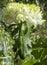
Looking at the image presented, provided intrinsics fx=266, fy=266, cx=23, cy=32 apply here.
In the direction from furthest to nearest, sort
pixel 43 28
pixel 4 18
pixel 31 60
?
pixel 43 28
pixel 4 18
pixel 31 60

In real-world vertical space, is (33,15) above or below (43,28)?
above

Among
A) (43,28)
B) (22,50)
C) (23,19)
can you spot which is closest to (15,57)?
(22,50)

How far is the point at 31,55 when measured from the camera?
3.19 feet

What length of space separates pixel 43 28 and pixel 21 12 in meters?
1.72

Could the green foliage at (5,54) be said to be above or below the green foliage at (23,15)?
below

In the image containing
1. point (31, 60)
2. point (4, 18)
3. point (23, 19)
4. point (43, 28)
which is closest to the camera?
point (31, 60)

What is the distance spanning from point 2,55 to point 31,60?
0.47 feet

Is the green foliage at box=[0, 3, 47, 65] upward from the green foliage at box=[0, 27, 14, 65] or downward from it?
upward

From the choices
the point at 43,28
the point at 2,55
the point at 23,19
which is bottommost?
the point at 43,28

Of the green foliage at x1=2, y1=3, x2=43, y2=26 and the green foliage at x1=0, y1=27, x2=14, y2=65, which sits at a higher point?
the green foliage at x1=2, y1=3, x2=43, y2=26

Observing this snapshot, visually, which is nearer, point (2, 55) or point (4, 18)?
point (2, 55)

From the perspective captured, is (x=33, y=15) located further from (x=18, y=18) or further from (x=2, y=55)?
(x=2, y=55)

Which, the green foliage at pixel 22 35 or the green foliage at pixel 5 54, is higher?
the green foliage at pixel 22 35

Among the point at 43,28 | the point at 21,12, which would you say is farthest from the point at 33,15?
the point at 43,28
